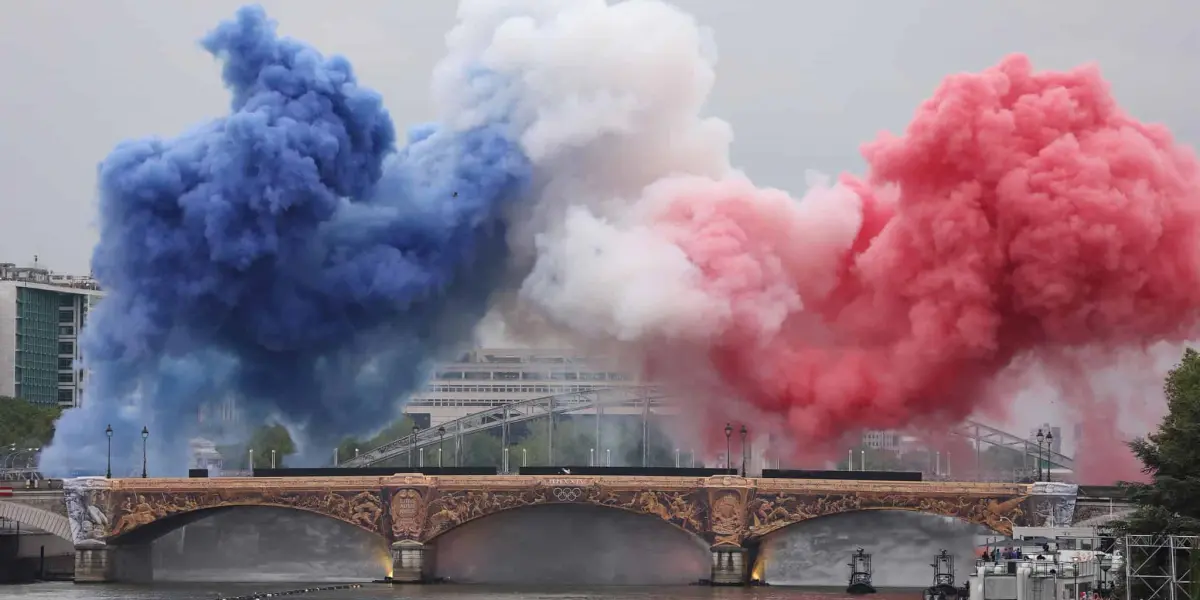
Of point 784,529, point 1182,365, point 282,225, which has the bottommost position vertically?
point 784,529

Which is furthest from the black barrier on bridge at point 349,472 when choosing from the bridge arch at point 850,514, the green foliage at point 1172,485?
the green foliage at point 1172,485

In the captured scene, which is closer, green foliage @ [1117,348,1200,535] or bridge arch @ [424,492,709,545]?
green foliage @ [1117,348,1200,535]

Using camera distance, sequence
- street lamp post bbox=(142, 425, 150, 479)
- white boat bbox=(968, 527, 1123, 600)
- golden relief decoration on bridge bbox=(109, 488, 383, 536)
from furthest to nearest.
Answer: street lamp post bbox=(142, 425, 150, 479) < golden relief decoration on bridge bbox=(109, 488, 383, 536) < white boat bbox=(968, 527, 1123, 600)

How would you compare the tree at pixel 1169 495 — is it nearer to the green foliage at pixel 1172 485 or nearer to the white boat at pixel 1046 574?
the green foliage at pixel 1172 485

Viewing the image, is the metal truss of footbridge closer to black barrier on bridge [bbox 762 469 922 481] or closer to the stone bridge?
black barrier on bridge [bbox 762 469 922 481]

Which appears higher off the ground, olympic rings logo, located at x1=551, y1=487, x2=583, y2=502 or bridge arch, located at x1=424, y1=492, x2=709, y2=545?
olympic rings logo, located at x1=551, y1=487, x2=583, y2=502

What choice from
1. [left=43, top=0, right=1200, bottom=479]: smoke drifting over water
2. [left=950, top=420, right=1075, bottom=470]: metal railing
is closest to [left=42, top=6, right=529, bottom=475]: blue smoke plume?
[left=43, top=0, right=1200, bottom=479]: smoke drifting over water

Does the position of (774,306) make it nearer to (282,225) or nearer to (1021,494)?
(1021,494)

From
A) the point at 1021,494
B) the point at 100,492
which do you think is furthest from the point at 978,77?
the point at 100,492
